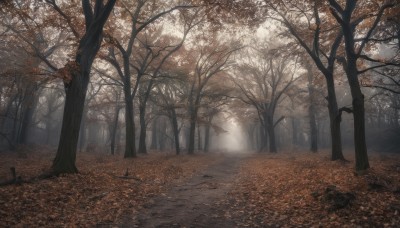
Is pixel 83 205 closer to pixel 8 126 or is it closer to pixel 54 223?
pixel 54 223

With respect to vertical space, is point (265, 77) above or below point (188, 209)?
above

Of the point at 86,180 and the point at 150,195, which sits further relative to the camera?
the point at 86,180

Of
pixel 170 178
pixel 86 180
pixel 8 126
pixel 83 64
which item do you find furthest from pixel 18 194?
pixel 8 126

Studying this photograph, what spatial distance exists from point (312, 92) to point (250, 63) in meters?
8.10

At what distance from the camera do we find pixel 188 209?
27.6ft

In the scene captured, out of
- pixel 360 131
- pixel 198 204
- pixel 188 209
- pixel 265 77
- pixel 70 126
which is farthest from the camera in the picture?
pixel 265 77

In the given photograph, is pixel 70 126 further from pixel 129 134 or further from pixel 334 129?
pixel 334 129

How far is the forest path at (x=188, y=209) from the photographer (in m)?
7.19

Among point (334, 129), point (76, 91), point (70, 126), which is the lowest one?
point (70, 126)

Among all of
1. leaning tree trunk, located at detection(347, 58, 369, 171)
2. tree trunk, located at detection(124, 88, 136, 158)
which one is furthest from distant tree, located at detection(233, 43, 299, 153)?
leaning tree trunk, located at detection(347, 58, 369, 171)

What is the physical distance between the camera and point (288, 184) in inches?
427

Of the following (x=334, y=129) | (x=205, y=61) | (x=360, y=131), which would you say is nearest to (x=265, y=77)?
(x=205, y=61)

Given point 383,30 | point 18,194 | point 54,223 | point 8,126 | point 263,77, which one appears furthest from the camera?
point 8,126

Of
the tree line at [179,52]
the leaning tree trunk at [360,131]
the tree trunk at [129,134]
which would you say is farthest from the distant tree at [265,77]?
the leaning tree trunk at [360,131]
